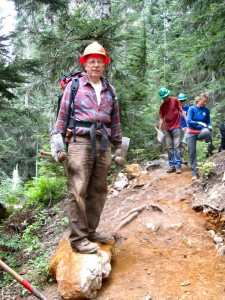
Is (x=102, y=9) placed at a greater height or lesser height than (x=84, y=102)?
greater

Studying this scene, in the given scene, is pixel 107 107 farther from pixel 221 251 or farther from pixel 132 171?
pixel 132 171

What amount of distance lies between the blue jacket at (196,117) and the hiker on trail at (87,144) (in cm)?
395

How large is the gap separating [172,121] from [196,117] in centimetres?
83

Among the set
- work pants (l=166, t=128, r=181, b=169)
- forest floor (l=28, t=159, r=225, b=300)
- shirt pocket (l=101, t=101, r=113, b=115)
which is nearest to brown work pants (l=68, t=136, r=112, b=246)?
shirt pocket (l=101, t=101, r=113, b=115)

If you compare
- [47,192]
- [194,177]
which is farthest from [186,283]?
[47,192]

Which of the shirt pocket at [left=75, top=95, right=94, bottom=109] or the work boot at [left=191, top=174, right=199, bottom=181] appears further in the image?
the work boot at [left=191, top=174, right=199, bottom=181]

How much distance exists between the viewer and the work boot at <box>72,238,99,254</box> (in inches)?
164

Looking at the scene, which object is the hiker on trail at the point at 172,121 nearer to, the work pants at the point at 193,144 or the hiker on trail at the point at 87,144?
the work pants at the point at 193,144

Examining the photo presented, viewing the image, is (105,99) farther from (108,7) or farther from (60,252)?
(108,7)

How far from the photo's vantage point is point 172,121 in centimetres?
877

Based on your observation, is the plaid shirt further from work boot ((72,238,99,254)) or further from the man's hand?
work boot ((72,238,99,254))

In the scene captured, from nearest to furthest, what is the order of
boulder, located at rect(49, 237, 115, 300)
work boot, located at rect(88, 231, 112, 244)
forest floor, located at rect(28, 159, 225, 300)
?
boulder, located at rect(49, 237, 115, 300), forest floor, located at rect(28, 159, 225, 300), work boot, located at rect(88, 231, 112, 244)

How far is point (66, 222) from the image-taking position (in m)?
6.63

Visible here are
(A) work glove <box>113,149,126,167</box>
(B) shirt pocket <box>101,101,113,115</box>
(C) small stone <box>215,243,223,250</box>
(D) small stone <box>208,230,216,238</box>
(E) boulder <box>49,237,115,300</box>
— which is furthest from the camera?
(D) small stone <box>208,230,216,238</box>
